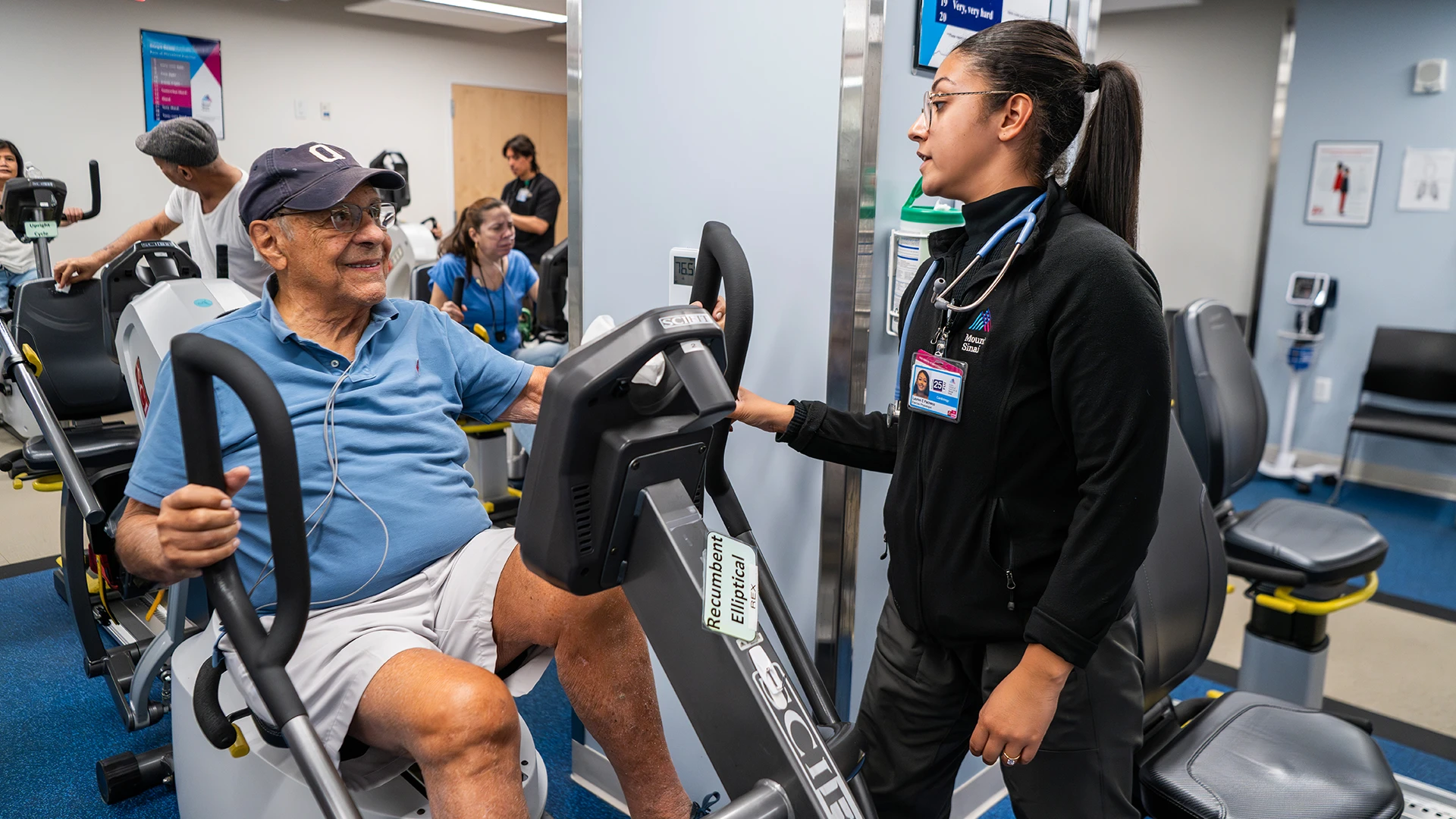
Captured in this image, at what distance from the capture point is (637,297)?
216 centimetres

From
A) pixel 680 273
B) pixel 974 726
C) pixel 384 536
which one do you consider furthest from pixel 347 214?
pixel 974 726

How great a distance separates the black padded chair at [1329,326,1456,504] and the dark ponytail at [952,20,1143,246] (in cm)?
445

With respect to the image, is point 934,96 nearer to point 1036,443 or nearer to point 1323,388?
point 1036,443

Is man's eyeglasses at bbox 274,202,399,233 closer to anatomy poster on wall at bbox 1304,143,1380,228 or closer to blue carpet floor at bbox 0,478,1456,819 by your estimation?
blue carpet floor at bbox 0,478,1456,819

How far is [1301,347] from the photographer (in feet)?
18.0

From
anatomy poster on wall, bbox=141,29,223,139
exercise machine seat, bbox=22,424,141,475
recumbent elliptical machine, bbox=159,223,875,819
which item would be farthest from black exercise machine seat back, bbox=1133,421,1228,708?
anatomy poster on wall, bbox=141,29,223,139

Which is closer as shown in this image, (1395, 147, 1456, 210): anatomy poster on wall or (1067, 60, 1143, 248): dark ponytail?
(1067, 60, 1143, 248): dark ponytail

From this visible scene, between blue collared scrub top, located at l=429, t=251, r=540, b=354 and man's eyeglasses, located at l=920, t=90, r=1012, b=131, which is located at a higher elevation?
man's eyeglasses, located at l=920, t=90, r=1012, b=131

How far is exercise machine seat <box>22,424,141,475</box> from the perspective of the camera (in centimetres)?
295

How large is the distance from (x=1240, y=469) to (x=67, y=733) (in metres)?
3.27

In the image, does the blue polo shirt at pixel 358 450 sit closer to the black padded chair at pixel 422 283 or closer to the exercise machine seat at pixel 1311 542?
the exercise machine seat at pixel 1311 542

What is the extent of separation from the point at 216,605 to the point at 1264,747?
1.57 m

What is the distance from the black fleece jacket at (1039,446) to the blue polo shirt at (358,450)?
Answer: 0.76 m

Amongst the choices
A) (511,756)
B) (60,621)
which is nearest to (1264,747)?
(511,756)
